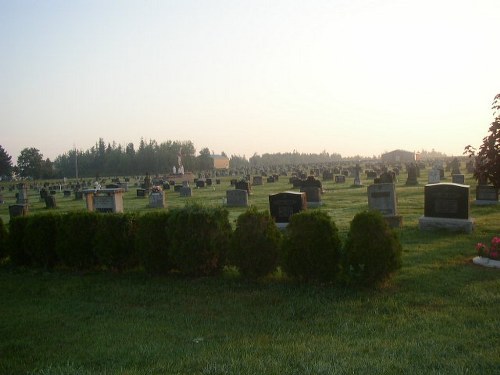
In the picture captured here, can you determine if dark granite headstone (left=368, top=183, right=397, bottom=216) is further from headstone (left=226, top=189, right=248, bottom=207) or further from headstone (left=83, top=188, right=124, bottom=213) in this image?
headstone (left=226, top=189, right=248, bottom=207)

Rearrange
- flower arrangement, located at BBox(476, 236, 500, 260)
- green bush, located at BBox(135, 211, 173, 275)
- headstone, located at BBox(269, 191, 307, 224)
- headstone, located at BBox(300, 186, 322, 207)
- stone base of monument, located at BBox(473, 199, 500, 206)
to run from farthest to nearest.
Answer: headstone, located at BBox(300, 186, 322, 207)
stone base of monument, located at BBox(473, 199, 500, 206)
headstone, located at BBox(269, 191, 307, 224)
green bush, located at BBox(135, 211, 173, 275)
flower arrangement, located at BBox(476, 236, 500, 260)

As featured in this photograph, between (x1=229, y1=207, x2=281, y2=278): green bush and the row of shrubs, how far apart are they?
2 centimetres

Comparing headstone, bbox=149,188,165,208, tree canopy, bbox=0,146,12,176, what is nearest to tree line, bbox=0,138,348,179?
tree canopy, bbox=0,146,12,176

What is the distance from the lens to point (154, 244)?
9.90m

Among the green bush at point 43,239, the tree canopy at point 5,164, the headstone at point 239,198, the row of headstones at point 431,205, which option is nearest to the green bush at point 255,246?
the green bush at point 43,239

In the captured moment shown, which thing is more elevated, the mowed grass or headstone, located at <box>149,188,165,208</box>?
headstone, located at <box>149,188,165,208</box>

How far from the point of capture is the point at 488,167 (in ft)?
43.7

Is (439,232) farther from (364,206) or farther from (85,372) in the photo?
(85,372)

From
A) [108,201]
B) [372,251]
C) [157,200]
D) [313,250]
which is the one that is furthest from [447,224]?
[157,200]

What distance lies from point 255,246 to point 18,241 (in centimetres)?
605

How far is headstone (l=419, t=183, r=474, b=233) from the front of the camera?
1427cm

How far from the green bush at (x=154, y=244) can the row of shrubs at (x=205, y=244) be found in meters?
0.02

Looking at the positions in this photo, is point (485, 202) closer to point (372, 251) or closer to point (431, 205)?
point (431, 205)

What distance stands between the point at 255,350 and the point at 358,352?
45.5 inches
